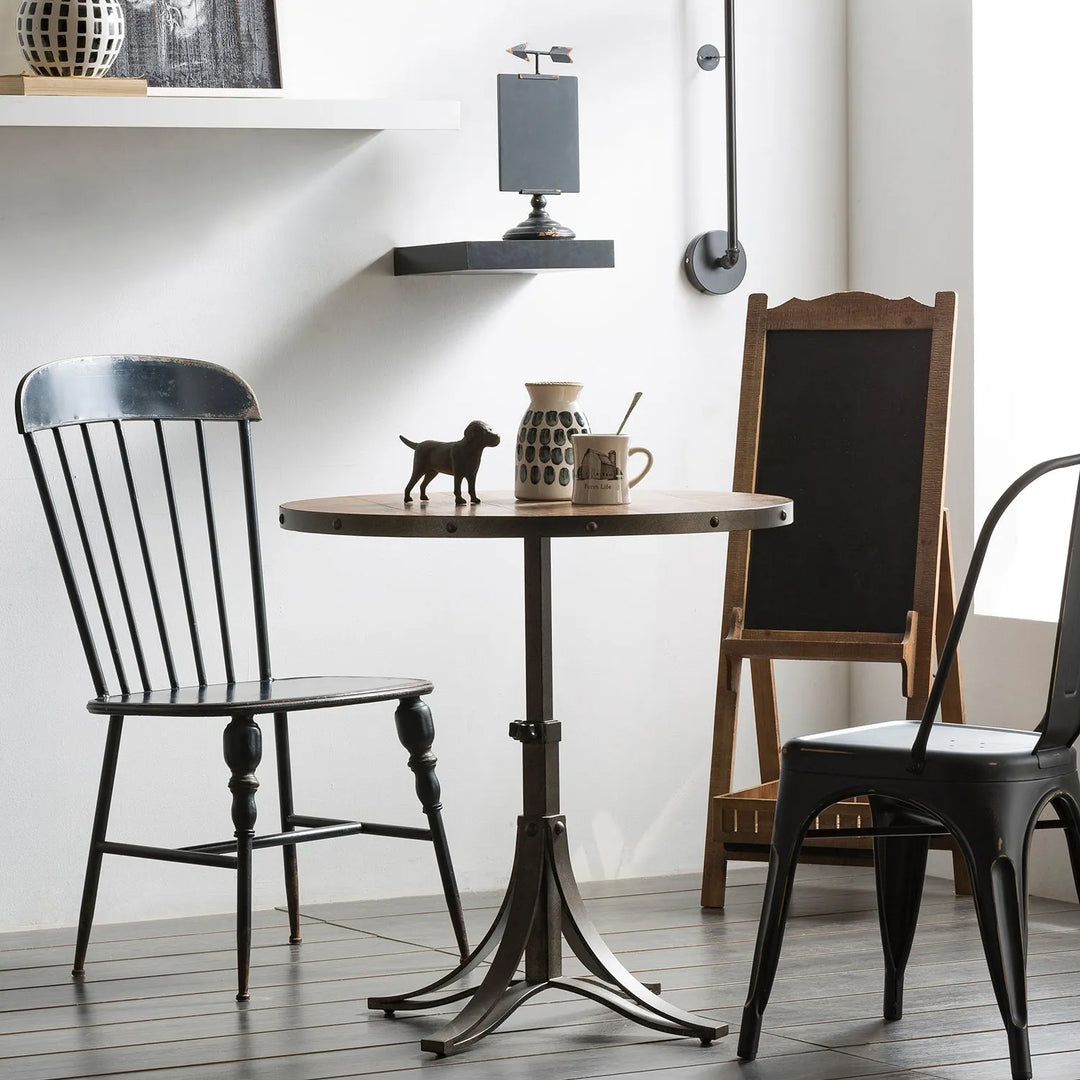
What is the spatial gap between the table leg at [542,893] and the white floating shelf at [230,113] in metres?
1.05

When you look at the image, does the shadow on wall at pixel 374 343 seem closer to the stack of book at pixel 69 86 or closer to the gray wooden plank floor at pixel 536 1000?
the stack of book at pixel 69 86

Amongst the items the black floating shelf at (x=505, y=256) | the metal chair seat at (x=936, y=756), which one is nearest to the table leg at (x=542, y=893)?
the metal chair seat at (x=936, y=756)

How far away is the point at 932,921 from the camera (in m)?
3.46

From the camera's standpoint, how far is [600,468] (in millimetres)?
2602

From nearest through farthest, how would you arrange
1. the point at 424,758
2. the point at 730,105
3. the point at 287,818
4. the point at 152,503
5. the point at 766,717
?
the point at 424,758, the point at 287,818, the point at 152,503, the point at 766,717, the point at 730,105

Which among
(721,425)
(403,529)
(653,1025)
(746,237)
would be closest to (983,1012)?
(653,1025)

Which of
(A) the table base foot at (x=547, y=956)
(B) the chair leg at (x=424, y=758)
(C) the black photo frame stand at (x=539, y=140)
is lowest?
(A) the table base foot at (x=547, y=956)

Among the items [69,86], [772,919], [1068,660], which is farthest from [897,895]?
[69,86]

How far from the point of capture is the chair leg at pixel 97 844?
10.3 ft

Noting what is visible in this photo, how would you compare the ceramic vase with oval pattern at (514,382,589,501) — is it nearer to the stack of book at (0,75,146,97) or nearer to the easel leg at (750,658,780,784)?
the stack of book at (0,75,146,97)

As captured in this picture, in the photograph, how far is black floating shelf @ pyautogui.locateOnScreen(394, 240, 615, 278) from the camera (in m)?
3.45

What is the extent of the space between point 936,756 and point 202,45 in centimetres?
196

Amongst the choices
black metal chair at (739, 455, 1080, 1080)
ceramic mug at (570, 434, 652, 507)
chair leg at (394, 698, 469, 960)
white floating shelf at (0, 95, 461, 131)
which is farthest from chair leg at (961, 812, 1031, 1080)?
white floating shelf at (0, 95, 461, 131)

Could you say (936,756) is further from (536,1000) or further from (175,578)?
(175,578)
